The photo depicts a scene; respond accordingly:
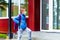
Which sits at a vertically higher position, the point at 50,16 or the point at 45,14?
the point at 45,14

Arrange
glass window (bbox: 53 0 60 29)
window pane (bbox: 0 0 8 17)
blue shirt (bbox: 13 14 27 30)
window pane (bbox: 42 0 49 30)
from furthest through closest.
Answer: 1. window pane (bbox: 42 0 49 30)
2. glass window (bbox: 53 0 60 29)
3. window pane (bbox: 0 0 8 17)
4. blue shirt (bbox: 13 14 27 30)

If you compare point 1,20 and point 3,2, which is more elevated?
point 3,2

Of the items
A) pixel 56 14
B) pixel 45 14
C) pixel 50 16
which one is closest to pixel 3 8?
pixel 45 14

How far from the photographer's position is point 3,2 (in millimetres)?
16375

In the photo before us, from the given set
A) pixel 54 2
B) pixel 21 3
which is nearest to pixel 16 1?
pixel 21 3

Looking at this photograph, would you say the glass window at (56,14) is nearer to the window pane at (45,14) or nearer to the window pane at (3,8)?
the window pane at (45,14)

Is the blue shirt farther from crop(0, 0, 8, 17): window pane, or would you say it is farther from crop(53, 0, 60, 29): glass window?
crop(53, 0, 60, 29): glass window

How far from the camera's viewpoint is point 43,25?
1656 cm

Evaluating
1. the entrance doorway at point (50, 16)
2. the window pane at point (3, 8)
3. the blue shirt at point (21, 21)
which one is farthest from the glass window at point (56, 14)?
the blue shirt at point (21, 21)

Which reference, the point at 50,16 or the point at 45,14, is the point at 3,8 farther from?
the point at 50,16

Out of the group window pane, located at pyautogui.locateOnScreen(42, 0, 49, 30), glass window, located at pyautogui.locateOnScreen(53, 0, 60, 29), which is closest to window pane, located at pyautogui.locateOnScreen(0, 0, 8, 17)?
window pane, located at pyautogui.locateOnScreen(42, 0, 49, 30)

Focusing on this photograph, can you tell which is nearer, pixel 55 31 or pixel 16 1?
pixel 55 31

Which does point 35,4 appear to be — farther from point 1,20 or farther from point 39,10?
point 1,20

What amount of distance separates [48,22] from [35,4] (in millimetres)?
1389
